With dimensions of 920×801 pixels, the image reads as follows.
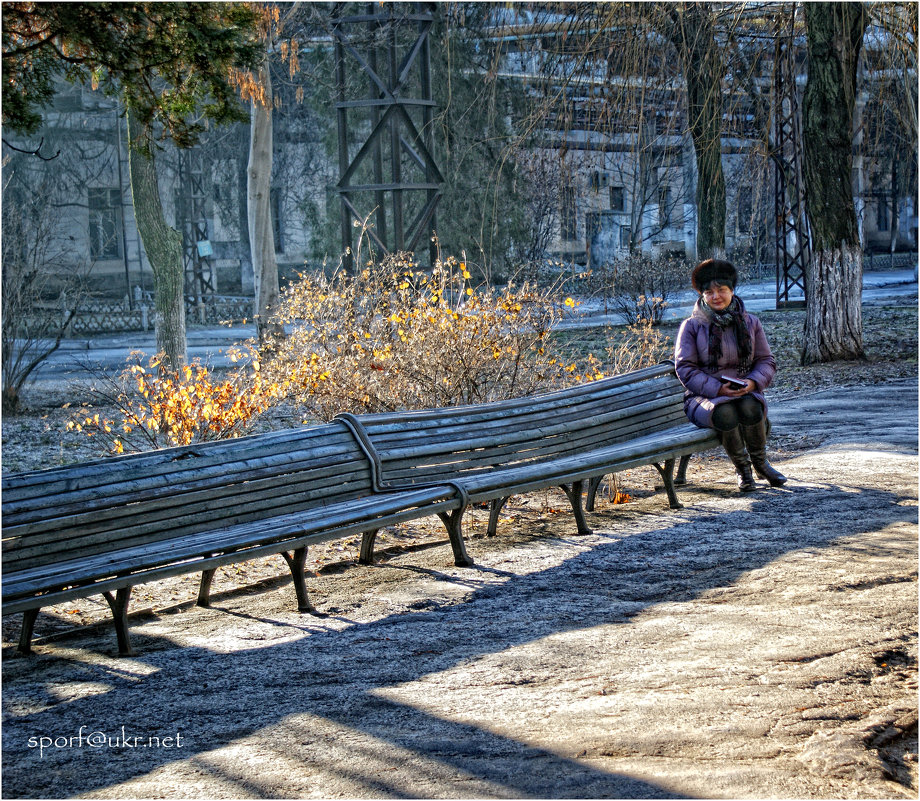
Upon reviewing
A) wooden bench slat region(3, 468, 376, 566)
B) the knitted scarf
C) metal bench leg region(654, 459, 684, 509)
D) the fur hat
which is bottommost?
→ metal bench leg region(654, 459, 684, 509)

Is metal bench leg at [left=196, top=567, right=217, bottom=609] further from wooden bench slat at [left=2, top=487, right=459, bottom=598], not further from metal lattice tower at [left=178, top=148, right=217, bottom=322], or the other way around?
metal lattice tower at [left=178, top=148, right=217, bottom=322]

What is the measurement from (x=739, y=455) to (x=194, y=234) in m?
25.2

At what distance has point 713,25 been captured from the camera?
12.1m

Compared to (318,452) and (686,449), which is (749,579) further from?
(318,452)

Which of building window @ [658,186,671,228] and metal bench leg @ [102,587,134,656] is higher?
building window @ [658,186,671,228]

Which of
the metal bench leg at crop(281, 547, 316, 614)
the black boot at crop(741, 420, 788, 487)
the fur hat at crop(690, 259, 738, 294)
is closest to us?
the metal bench leg at crop(281, 547, 316, 614)

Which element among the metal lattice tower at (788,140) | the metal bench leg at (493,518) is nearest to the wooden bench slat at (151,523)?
the metal bench leg at (493,518)

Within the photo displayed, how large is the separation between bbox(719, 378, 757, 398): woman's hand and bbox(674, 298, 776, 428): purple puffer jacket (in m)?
0.02

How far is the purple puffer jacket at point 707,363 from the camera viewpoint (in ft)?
21.7

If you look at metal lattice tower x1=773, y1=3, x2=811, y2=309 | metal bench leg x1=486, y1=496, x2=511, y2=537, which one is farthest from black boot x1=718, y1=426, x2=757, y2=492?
metal lattice tower x1=773, y1=3, x2=811, y2=309

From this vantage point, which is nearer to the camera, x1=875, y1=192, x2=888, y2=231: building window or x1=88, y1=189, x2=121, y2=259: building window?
x1=88, y1=189, x2=121, y2=259: building window

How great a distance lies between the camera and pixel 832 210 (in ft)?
41.4

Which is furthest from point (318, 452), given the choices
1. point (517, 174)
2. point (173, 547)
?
point (517, 174)

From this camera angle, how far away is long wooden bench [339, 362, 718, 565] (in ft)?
18.5
